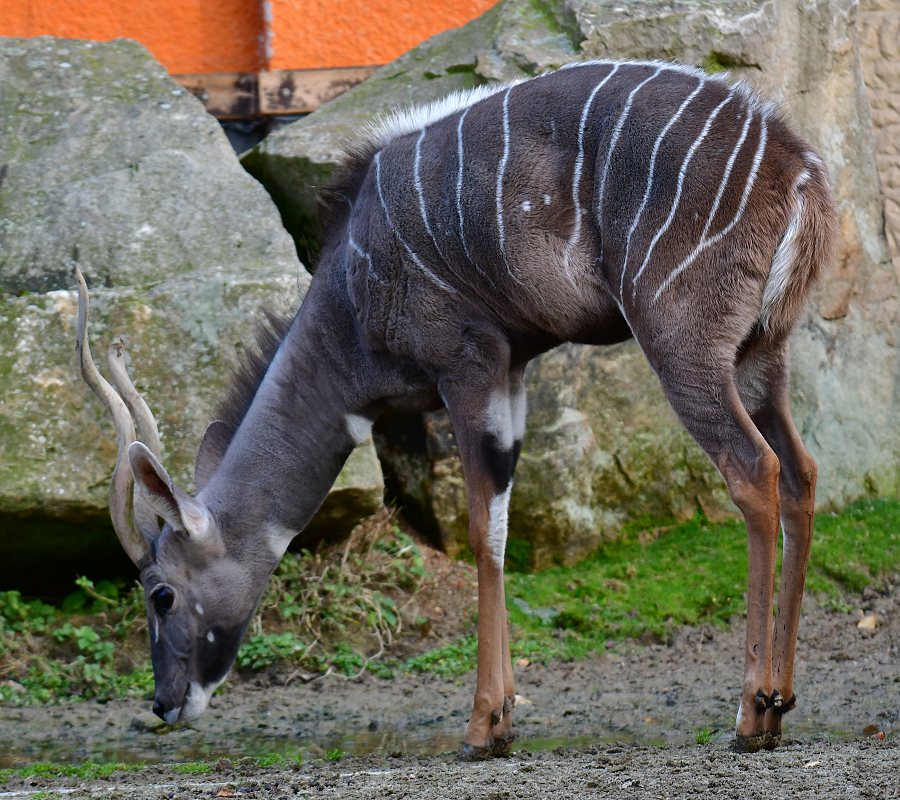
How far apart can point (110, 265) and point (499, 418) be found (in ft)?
8.99

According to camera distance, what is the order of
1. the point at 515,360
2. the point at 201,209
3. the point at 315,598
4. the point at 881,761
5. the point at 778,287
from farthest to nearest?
the point at 201,209, the point at 315,598, the point at 515,360, the point at 778,287, the point at 881,761

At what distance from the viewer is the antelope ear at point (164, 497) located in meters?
4.35

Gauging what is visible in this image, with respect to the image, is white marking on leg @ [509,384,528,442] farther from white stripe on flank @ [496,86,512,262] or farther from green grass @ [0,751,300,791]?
green grass @ [0,751,300,791]

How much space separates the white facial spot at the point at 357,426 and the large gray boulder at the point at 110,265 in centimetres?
100

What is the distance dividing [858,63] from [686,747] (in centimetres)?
482

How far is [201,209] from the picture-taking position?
21.6 ft

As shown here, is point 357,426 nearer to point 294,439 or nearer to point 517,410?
point 294,439

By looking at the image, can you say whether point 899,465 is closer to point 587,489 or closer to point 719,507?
point 719,507

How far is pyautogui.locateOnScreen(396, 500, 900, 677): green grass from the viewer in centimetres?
596

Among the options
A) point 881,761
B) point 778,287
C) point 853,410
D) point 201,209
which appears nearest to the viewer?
point 881,761

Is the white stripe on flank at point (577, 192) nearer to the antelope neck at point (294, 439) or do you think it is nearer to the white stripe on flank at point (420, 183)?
the white stripe on flank at point (420, 183)

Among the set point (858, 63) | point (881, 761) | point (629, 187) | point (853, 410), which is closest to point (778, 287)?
point (629, 187)

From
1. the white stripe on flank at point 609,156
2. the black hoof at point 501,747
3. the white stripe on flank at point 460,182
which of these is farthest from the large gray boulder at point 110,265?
the white stripe on flank at point 609,156

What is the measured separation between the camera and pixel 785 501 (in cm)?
418
